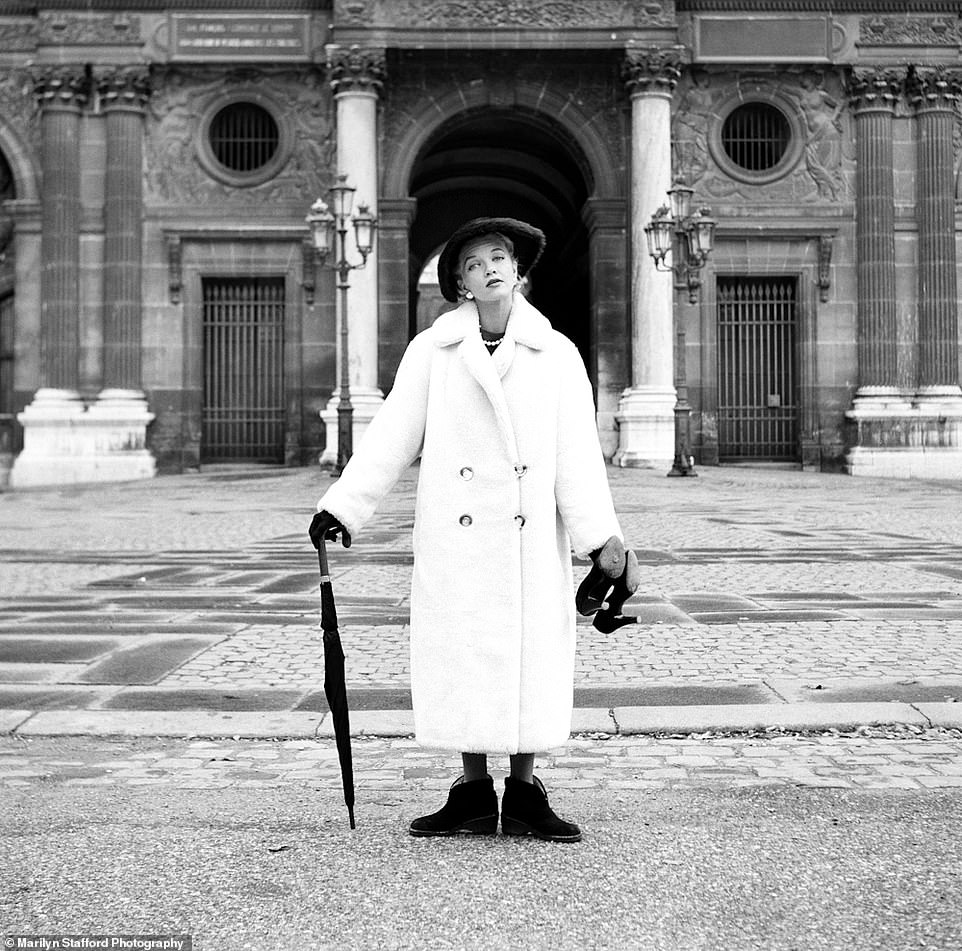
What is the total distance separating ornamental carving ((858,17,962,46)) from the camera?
2478cm

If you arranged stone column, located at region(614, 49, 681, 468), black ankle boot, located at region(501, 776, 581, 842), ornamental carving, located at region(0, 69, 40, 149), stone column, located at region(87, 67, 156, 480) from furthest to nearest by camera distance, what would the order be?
ornamental carving, located at region(0, 69, 40, 149) → stone column, located at region(87, 67, 156, 480) → stone column, located at region(614, 49, 681, 468) → black ankle boot, located at region(501, 776, 581, 842)

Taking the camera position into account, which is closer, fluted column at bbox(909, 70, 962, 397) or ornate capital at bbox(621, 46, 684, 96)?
ornate capital at bbox(621, 46, 684, 96)

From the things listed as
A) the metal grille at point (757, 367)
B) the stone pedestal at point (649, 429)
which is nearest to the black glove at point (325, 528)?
the stone pedestal at point (649, 429)

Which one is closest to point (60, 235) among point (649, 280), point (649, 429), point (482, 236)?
point (649, 280)

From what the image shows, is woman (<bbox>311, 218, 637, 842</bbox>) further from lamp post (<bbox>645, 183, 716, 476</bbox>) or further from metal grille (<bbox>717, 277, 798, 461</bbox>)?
metal grille (<bbox>717, 277, 798, 461</bbox>)

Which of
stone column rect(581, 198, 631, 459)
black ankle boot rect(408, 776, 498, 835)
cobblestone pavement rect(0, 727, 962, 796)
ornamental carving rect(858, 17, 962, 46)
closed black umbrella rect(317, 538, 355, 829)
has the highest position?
ornamental carving rect(858, 17, 962, 46)

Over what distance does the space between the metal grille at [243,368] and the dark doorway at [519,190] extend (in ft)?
13.8

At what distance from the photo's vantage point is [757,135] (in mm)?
25578

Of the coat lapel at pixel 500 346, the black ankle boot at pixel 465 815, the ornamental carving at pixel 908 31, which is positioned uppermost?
the ornamental carving at pixel 908 31

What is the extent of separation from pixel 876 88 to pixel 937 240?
9.59 feet

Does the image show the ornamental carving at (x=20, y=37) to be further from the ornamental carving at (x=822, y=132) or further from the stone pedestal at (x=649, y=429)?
the ornamental carving at (x=822, y=132)

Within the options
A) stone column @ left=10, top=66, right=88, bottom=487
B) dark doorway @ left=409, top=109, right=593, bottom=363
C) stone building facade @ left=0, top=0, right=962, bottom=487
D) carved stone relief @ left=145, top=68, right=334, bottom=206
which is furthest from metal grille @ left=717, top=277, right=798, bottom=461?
stone column @ left=10, top=66, right=88, bottom=487

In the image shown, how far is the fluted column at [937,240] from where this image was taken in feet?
81.6

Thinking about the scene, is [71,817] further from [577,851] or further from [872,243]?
[872,243]
